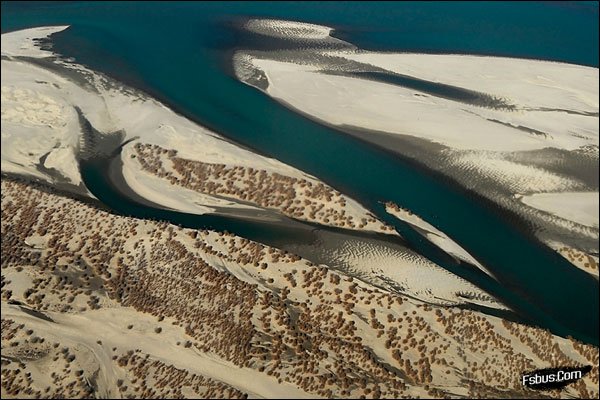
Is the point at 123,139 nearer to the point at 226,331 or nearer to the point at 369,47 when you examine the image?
the point at 226,331

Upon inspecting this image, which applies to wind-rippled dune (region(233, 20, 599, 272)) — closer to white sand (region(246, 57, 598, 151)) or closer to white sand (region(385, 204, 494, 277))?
white sand (region(246, 57, 598, 151))

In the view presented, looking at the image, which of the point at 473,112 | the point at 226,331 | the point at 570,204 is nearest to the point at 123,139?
the point at 226,331

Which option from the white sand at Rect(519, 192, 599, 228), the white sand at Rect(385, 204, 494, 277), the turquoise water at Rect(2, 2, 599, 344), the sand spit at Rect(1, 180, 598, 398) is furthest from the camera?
the white sand at Rect(519, 192, 599, 228)

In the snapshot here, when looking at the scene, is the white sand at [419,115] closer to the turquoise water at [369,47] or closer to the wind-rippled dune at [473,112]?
the wind-rippled dune at [473,112]

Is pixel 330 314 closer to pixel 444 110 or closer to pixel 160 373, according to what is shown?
pixel 160 373

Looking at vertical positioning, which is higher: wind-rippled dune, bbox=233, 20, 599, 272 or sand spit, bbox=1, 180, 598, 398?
wind-rippled dune, bbox=233, 20, 599, 272

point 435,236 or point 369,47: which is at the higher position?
point 369,47

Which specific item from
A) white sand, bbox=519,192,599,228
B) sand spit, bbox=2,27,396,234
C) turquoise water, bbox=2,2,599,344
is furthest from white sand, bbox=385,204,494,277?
white sand, bbox=519,192,599,228
